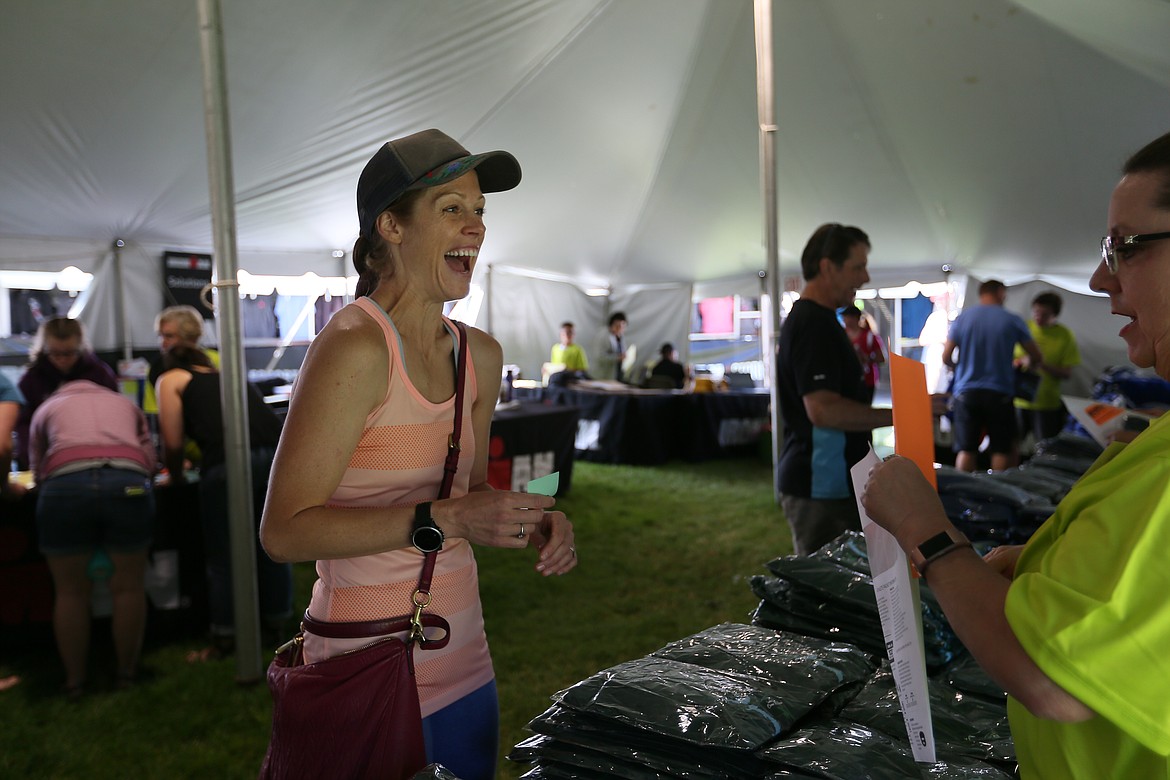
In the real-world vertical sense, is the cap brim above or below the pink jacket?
above

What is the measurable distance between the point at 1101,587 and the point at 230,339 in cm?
304

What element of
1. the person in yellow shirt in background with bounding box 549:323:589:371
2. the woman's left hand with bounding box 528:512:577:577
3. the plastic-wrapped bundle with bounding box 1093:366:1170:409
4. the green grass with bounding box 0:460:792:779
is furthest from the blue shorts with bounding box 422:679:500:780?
the person in yellow shirt in background with bounding box 549:323:589:371

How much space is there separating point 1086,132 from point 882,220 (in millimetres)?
2711

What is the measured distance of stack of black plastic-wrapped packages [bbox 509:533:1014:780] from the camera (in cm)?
102

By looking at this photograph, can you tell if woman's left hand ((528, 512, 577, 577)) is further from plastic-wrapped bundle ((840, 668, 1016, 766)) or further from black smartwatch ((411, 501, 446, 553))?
plastic-wrapped bundle ((840, 668, 1016, 766))

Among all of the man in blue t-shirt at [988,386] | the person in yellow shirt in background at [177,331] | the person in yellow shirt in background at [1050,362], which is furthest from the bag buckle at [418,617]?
the person in yellow shirt in background at [1050,362]

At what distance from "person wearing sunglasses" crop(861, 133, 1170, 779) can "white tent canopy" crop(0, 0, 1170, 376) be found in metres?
5.50

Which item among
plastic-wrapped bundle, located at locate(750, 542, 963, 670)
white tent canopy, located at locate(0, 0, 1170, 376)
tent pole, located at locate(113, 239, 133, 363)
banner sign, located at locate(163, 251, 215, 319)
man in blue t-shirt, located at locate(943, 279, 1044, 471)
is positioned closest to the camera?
plastic-wrapped bundle, located at locate(750, 542, 963, 670)

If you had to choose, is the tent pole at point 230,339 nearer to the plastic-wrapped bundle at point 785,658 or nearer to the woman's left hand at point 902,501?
the plastic-wrapped bundle at point 785,658

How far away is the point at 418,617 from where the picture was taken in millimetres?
1260

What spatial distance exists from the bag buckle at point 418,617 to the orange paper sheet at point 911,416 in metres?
0.74

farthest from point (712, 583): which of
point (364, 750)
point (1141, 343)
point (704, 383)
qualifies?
point (704, 383)

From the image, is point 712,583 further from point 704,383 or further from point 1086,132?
point 1086,132

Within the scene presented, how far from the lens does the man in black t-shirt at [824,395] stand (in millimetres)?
2580
